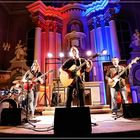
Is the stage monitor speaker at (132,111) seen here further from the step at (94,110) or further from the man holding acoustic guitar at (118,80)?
the step at (94,110)

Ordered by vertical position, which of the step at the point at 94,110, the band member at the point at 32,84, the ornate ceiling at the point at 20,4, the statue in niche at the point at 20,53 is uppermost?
the ornate ceiling at the point at 20,4

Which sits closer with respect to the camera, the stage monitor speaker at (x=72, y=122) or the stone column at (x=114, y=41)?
the stage monitor speaker at (x=72, y=122)

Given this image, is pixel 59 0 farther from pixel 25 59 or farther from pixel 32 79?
pixel 32 79

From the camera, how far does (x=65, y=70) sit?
13.7 feet

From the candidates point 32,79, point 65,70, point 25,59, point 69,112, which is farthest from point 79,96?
point 25,59

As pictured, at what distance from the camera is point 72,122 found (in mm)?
2771

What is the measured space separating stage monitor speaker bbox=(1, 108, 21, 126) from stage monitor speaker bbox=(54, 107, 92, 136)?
5.24 ft

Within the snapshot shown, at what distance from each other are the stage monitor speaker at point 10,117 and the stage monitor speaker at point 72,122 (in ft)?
5.24

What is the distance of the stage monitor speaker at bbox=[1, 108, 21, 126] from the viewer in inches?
157

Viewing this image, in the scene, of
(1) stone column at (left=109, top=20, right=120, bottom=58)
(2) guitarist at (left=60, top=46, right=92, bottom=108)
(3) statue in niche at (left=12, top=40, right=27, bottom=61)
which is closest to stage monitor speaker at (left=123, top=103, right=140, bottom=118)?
(2) guitarist at (left=60, top=46, right=92, bottom=108)

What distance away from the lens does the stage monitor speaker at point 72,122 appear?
8.94 feet

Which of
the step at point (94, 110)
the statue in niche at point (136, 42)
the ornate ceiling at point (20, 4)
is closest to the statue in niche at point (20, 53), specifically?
the ornate ceiling at point (20, 4)

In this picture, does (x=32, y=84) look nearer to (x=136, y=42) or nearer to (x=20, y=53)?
(x=20, y=53)

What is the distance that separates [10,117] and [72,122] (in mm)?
1883
